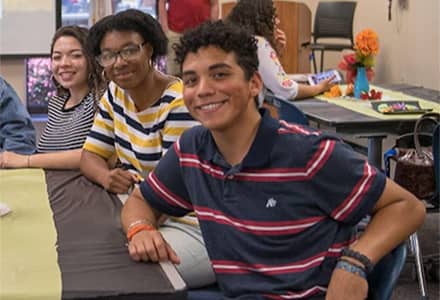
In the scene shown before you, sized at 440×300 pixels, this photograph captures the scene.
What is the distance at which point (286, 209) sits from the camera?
136 cm

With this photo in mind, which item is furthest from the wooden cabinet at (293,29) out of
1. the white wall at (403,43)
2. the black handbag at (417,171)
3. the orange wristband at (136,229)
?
the orange wristband at (136,229)

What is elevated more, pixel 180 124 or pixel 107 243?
pixel 180 124

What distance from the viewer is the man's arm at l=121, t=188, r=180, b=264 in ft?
4.40

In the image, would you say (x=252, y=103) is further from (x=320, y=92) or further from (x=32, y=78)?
(x=32, y=78)

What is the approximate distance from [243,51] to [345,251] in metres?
0.47

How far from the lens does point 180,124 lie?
1822mm

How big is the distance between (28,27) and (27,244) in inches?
206

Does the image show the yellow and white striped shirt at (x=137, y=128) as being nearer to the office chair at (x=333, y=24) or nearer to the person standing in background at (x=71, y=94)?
the person standing in background at (x=71, y=94)

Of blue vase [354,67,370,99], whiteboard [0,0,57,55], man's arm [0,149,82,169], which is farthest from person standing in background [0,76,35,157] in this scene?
whiteboard [0,0,57,55]

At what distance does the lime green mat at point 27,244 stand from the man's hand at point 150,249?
6.2 inches

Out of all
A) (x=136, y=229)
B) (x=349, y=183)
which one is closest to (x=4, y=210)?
(x=136, y=229)

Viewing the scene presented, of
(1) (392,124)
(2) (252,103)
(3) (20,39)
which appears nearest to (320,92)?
(1) (392,124)

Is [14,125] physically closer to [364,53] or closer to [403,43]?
Result: [364,53]

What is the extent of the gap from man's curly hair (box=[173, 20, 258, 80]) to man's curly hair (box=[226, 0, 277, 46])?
2023 millimetres
